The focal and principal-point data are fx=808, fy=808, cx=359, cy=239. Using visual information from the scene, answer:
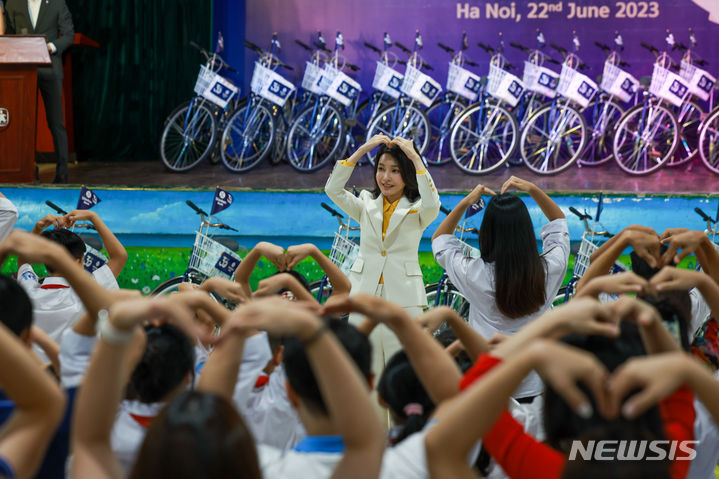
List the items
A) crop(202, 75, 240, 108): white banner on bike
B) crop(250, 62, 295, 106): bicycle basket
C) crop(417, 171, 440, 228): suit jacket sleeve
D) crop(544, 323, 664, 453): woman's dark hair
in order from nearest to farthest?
crop(544, 323, 664, 453): woman's dark hair
crop(417, 171, 440, 228): suit jacket sleeve
crop(202, 75, 240, 108): white banner on bike
crop(250, 62, 295, 106): bicycle basket

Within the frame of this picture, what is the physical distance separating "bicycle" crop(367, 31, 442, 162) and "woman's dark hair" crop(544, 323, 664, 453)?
20.1ft

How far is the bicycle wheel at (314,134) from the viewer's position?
7.77 metres

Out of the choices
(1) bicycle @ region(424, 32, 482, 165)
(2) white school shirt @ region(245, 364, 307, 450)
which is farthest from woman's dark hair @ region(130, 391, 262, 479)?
(1) bicycle @ region(424, 32, 482, 165)

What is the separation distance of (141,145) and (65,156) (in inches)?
77.3

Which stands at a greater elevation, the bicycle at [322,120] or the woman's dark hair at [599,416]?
the woman's dark hair at [599,416]

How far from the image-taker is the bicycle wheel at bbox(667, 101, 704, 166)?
7.89m

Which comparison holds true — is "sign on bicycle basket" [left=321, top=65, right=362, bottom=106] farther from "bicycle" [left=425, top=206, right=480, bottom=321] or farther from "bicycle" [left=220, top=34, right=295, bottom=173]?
"bicycle" [left=425, top=206, right=480, bottom=321]

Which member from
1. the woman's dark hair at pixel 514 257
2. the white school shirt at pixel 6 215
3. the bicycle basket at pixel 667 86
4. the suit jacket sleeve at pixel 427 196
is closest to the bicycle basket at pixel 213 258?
the suit jacket sleeve at pixel 427 196

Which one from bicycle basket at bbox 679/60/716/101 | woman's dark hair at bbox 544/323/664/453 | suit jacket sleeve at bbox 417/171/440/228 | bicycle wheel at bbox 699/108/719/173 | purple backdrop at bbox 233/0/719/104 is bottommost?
bicycle wheel at bbox 699/108/719/173

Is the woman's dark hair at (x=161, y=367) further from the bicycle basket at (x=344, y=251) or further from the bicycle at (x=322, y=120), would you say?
the bicycle at (x=322, y=120)

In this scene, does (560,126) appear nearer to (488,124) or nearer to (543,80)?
(543,80)

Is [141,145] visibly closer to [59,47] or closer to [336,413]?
[59,47]

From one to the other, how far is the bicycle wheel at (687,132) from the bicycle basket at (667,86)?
0.25 meters

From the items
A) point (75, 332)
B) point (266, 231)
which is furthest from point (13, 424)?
point (266, 231)
